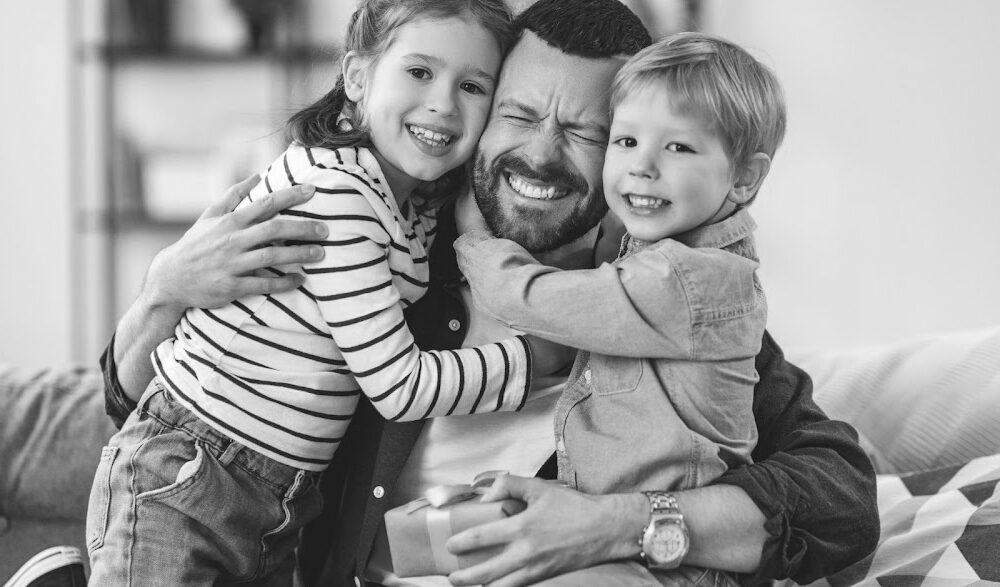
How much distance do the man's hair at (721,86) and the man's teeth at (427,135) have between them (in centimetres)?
29

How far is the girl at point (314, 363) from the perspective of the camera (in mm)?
1393

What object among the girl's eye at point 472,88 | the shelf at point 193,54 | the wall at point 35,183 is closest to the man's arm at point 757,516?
the girl's eye at point 472,88

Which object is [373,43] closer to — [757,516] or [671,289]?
[671,289]

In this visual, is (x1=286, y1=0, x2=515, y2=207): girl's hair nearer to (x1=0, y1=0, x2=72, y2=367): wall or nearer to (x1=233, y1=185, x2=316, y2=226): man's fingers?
(x1=233, y1=185, x2=316, y2=226): man's fingers

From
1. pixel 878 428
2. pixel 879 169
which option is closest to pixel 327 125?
pixel 878 428

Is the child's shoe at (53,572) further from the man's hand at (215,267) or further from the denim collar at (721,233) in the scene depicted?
the denim collar at (721,233)

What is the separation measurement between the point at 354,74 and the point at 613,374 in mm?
668

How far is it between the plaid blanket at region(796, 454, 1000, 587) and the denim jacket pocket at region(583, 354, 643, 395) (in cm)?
54

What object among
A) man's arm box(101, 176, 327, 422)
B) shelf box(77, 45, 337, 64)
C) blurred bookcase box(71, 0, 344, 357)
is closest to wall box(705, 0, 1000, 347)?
shelf box(77, 45, 337, 64)

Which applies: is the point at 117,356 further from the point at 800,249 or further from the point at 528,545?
the point at 800,249

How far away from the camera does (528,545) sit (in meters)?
1.26

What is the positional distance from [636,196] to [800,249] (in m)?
3.16

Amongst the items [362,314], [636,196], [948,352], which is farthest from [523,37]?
[948,352]

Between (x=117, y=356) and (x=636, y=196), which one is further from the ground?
(x=636, y=196)
